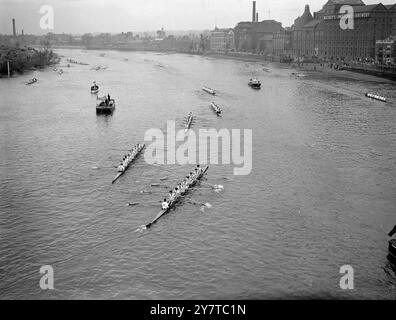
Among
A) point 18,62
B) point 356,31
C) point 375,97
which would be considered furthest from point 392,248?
point 356,31

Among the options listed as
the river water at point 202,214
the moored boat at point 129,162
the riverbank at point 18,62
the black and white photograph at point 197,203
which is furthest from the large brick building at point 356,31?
the moored boat at point 129,162

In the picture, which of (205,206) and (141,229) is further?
(205,206)

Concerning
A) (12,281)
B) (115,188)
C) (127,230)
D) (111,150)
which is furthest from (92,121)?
(12,281)

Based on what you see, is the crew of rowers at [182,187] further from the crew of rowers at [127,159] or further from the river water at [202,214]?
the crew of rowers at [127,159]

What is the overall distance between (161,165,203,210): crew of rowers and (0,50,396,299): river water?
96cm

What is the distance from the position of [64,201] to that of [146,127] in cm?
3203

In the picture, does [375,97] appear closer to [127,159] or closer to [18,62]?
[127,159]

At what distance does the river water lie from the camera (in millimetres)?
29078

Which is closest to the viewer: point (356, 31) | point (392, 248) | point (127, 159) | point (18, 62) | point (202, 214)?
point (392, 248)

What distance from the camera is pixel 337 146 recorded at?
60188mm

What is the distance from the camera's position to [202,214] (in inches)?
1516

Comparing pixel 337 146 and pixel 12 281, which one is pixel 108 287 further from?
pixel 337 146

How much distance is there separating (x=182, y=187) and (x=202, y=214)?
188 inches

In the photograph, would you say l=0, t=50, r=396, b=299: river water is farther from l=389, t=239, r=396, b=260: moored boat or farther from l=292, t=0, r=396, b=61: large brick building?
l=292, t=0, r=396, b=61: large brick building
